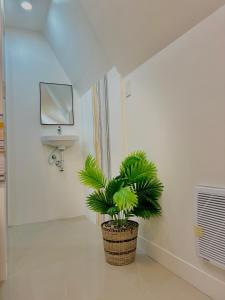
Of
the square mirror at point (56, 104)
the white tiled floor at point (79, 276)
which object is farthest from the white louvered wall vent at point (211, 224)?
the square mirror at point (56, 104)

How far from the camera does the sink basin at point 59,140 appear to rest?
3352 mm

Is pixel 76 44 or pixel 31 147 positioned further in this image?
pixel 31 147

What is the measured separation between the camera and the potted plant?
1.99 metres

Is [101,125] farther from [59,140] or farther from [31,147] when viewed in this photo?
[31,147]

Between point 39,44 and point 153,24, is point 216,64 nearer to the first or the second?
point 153,24

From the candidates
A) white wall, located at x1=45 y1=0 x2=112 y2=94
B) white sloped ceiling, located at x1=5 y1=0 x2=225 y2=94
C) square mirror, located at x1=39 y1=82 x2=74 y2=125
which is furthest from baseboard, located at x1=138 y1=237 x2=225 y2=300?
square mirror, located at x1=39 y1=82 x2=74 y2=125

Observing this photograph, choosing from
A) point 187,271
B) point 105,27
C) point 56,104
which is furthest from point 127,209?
point 56,104

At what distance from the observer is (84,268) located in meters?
2.02

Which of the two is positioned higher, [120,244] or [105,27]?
[105,27]

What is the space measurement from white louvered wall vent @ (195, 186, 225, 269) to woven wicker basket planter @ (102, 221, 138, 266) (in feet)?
1.95

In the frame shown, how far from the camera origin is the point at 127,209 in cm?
199

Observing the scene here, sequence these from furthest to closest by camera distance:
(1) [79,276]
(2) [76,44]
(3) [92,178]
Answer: (2) [76,44] < (3) [92,178] < (1) [79,276]

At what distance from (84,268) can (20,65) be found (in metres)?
2.86

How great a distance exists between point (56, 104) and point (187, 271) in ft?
9.31
